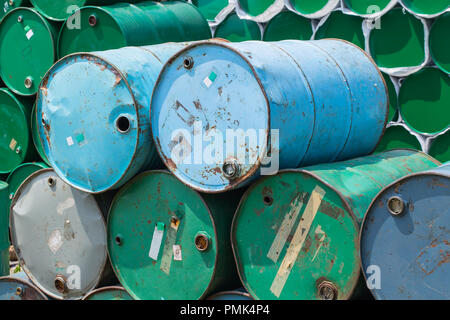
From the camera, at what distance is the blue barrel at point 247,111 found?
8.54 feet

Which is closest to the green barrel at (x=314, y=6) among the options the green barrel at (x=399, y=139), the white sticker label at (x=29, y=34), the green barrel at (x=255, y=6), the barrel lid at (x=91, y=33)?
the green barrel at (x=255, y=6)

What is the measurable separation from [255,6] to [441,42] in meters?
1.54

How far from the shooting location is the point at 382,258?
243 cm

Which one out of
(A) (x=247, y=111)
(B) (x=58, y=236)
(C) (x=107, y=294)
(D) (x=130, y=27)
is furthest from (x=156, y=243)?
(D) (x=130, y=27)

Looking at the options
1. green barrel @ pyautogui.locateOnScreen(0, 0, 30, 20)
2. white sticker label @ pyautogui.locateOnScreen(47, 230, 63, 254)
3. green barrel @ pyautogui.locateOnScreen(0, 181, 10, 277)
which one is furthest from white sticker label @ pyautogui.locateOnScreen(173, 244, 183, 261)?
green barrel @ pyautogui.locateOnScreen(0, 0, 30, 20)

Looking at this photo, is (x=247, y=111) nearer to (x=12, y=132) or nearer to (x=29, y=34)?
(x=29, y=34)

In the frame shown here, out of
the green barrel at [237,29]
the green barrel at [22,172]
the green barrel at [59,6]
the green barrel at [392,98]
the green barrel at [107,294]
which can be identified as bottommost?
the green barrel at [22,172]

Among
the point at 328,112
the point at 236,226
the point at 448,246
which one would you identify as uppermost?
the point at 328,112

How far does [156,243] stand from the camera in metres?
3.02

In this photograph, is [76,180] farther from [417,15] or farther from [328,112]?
[417,15]

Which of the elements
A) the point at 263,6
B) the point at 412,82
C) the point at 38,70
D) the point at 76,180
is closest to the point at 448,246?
the point at 76,180

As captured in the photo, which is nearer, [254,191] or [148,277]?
[254,191]

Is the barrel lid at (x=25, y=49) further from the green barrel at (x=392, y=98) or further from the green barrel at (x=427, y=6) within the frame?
the green barrel at (x=427, y=6)

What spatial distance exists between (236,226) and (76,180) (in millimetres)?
899
